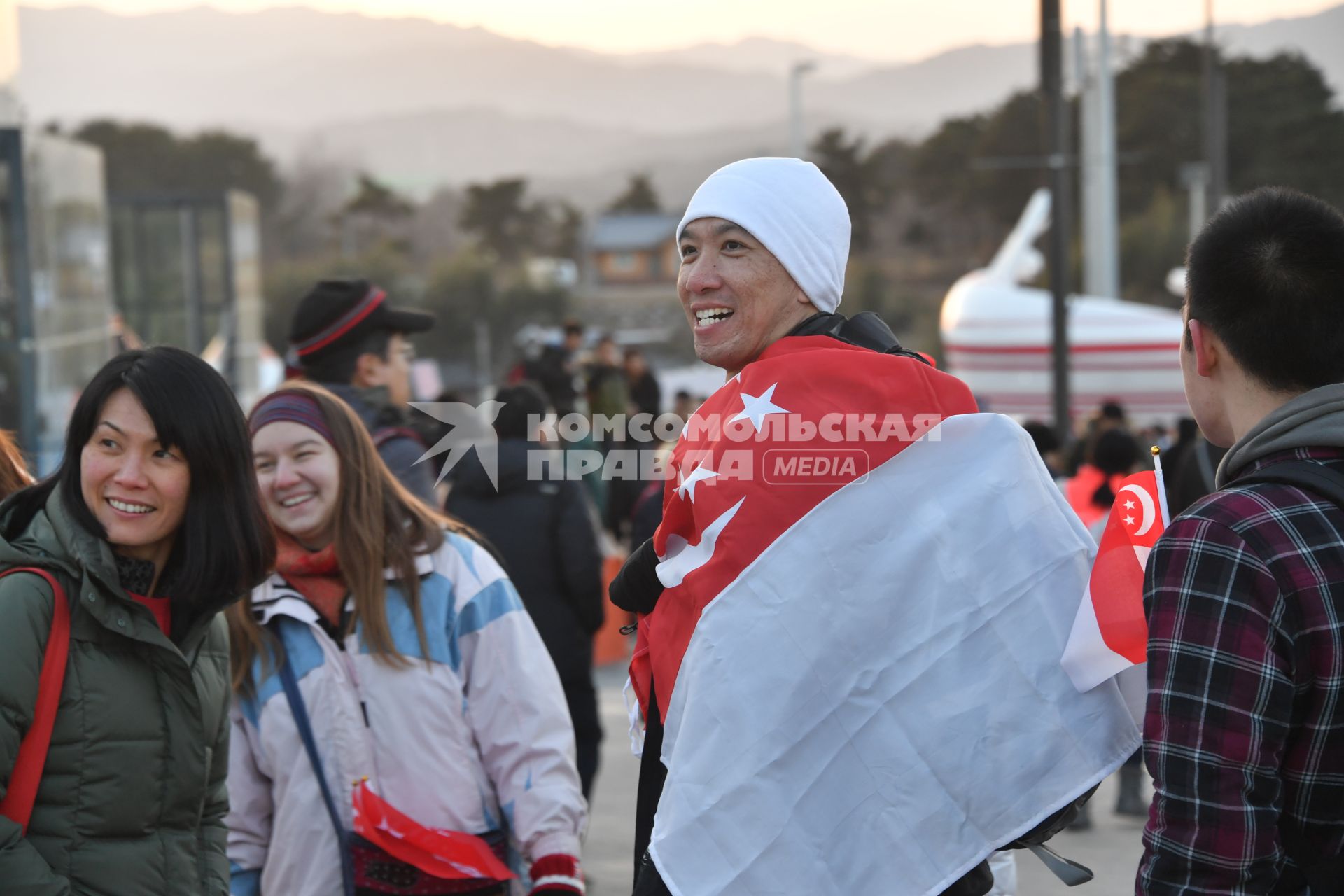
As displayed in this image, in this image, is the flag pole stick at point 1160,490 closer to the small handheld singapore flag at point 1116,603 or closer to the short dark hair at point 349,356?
the small handheld singapore flag at point 1116,603

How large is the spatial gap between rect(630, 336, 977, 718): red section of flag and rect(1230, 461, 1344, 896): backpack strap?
51cm

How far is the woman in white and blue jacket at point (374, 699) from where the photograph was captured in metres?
3.09

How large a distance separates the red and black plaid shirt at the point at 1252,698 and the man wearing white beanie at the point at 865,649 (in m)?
0.36

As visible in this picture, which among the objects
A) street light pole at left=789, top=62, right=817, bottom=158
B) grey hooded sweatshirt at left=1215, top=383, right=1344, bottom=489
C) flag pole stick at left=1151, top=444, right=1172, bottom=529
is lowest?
flag pole stick at left=1151, top=444, right=1172, bottom=529

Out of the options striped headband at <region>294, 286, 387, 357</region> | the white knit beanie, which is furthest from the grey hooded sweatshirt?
striped headband at <region>294, 286, 387, 357</region>

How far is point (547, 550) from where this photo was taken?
5.66 metres

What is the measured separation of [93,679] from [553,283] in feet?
183

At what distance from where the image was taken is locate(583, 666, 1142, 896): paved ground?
5.91 meters

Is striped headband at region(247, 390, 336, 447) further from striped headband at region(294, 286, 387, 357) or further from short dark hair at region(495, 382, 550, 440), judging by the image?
short dark hair at region(495, 382, 550, 440)

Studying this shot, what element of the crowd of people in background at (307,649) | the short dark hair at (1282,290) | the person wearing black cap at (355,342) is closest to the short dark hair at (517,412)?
the person wearing black cap at (355,342)

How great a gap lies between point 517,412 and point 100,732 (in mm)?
3547

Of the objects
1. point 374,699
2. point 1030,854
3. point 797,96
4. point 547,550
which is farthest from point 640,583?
point 797,96

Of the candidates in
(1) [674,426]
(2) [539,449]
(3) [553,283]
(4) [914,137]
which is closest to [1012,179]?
(4) [914,137]

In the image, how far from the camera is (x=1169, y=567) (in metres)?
1.93
